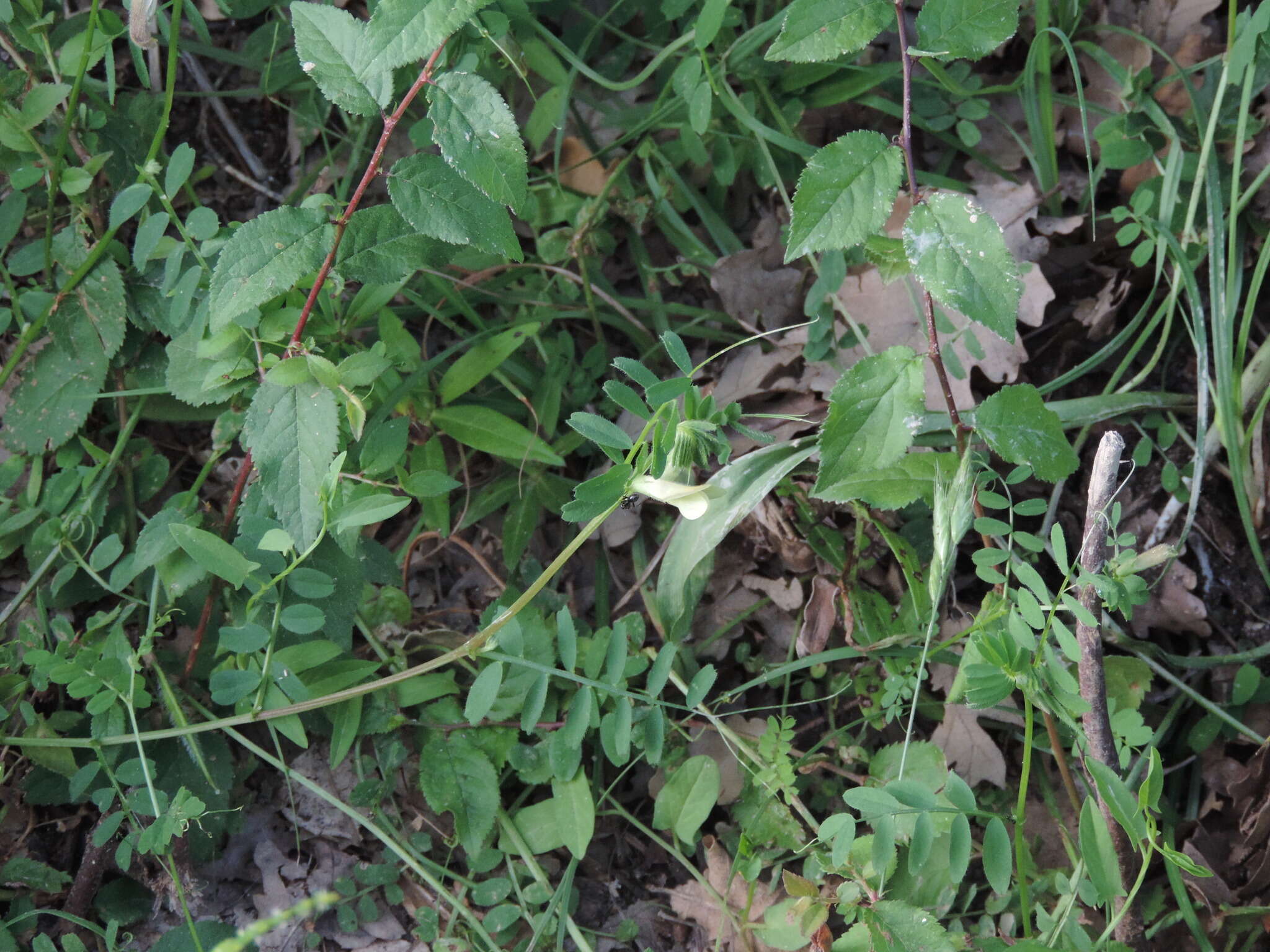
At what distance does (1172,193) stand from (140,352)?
2285mm

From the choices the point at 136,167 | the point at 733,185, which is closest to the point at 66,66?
the point at 136,167

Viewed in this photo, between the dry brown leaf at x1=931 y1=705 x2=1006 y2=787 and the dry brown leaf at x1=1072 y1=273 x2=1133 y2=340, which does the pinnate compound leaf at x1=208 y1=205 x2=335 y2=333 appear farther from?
the dry brown leaf at x1=1072 y1=273 x2=1133 y2=340

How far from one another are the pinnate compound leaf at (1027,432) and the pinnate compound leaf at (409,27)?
101cm

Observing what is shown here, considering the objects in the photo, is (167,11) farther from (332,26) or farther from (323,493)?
(323,493)

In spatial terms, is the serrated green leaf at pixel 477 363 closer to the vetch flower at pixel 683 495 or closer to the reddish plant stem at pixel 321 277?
the reddish plant stem at pixel 321 277

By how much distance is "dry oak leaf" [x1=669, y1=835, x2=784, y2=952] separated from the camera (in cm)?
175

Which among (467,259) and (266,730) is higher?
(467,259)

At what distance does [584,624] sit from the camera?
193cm

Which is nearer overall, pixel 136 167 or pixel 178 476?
pixel 136 167

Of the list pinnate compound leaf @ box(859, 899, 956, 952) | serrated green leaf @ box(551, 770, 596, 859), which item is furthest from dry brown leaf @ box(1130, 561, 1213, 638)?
serrated green leaf @ box(551, 770, 596, 859)

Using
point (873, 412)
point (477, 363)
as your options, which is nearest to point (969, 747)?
point (873, 412)

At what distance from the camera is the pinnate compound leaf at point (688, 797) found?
180cm

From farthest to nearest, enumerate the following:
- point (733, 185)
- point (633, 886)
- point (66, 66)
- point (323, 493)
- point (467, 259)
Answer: point (733, 185) < point (467, 259) < point (633, 886) < point (66, 66) < point (323, 493)

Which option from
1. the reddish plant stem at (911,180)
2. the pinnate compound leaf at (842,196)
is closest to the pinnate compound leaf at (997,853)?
the reddish plant stem at (911,180)
